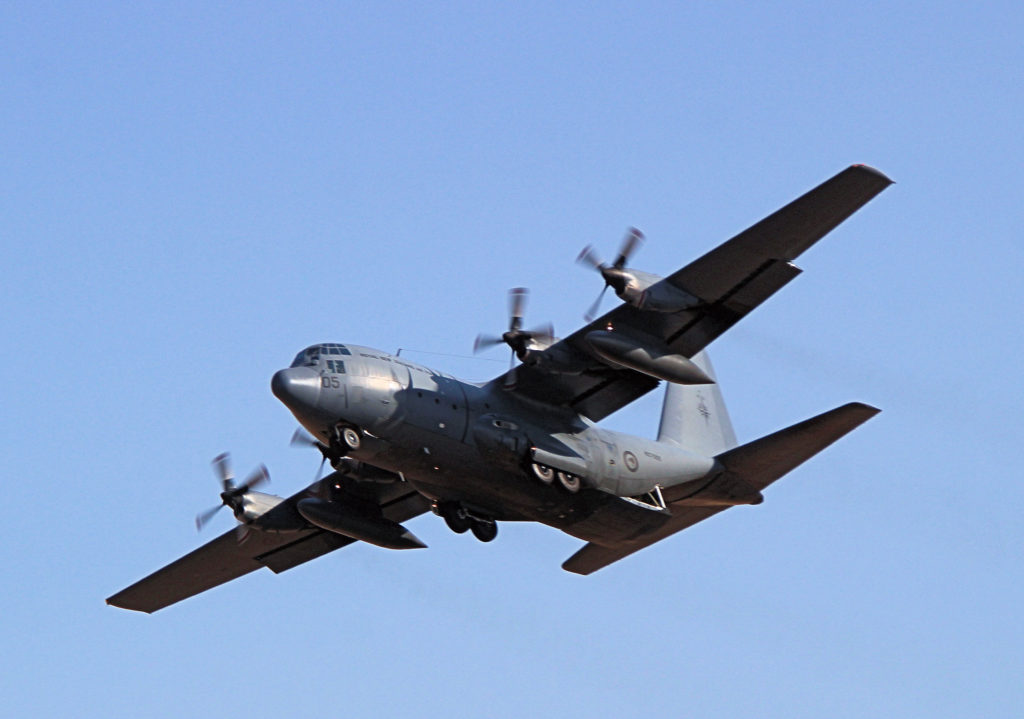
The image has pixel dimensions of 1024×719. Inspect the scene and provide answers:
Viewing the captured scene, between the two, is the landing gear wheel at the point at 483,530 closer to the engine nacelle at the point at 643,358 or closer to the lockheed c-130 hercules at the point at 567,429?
the lockheed c-130 hercules at the point at 567,429

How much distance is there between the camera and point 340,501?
32.8m

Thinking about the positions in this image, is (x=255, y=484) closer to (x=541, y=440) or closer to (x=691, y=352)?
(x=541, y=440)

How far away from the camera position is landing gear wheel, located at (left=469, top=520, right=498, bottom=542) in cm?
3064

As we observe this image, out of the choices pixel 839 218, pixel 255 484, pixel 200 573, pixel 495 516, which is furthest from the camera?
pixel 200 573

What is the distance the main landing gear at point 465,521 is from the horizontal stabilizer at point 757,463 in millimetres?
3028

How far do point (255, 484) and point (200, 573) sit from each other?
3906 mm

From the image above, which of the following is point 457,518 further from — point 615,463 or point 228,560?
point 228,560

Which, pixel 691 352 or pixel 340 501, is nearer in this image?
pixel 691 352

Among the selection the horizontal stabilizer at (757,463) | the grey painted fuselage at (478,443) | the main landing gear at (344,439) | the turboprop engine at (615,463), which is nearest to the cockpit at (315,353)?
the grey painted fuselage at (478,443)

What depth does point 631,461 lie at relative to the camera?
31.1 metres

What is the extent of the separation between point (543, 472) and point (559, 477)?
43 centimetres

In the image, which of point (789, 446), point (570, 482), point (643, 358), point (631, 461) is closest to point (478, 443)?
point (570, 482)

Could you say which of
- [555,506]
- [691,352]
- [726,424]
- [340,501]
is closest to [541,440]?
[555,506]

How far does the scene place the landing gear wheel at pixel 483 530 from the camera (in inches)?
1206
